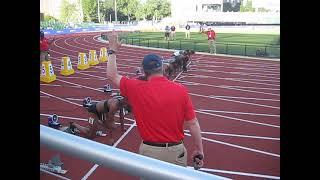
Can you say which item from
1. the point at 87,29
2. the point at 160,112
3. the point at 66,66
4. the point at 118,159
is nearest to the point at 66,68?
the point at 66,66

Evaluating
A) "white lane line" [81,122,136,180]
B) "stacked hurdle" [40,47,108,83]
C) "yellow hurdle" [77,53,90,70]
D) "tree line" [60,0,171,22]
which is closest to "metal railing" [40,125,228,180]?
"white lane line" [81,122,136,180]

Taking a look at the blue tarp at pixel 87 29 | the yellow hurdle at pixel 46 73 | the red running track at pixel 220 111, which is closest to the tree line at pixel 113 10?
the blue tarp at pixel 87 29

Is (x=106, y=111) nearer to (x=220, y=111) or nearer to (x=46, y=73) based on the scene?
(x=220, y=111)

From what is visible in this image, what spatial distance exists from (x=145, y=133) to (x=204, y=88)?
654cm

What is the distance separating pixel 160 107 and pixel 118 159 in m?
1.67

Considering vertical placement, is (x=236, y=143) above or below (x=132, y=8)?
below

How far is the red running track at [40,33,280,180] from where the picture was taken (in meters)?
4.31

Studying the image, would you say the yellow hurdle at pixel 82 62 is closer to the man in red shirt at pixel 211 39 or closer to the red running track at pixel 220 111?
the red running track at pixel 220 111

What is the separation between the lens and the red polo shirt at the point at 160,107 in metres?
2.46

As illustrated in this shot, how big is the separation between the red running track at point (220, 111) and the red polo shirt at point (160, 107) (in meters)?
0.36

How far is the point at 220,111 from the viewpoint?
22.8 feet

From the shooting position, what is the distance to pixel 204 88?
9.00m
